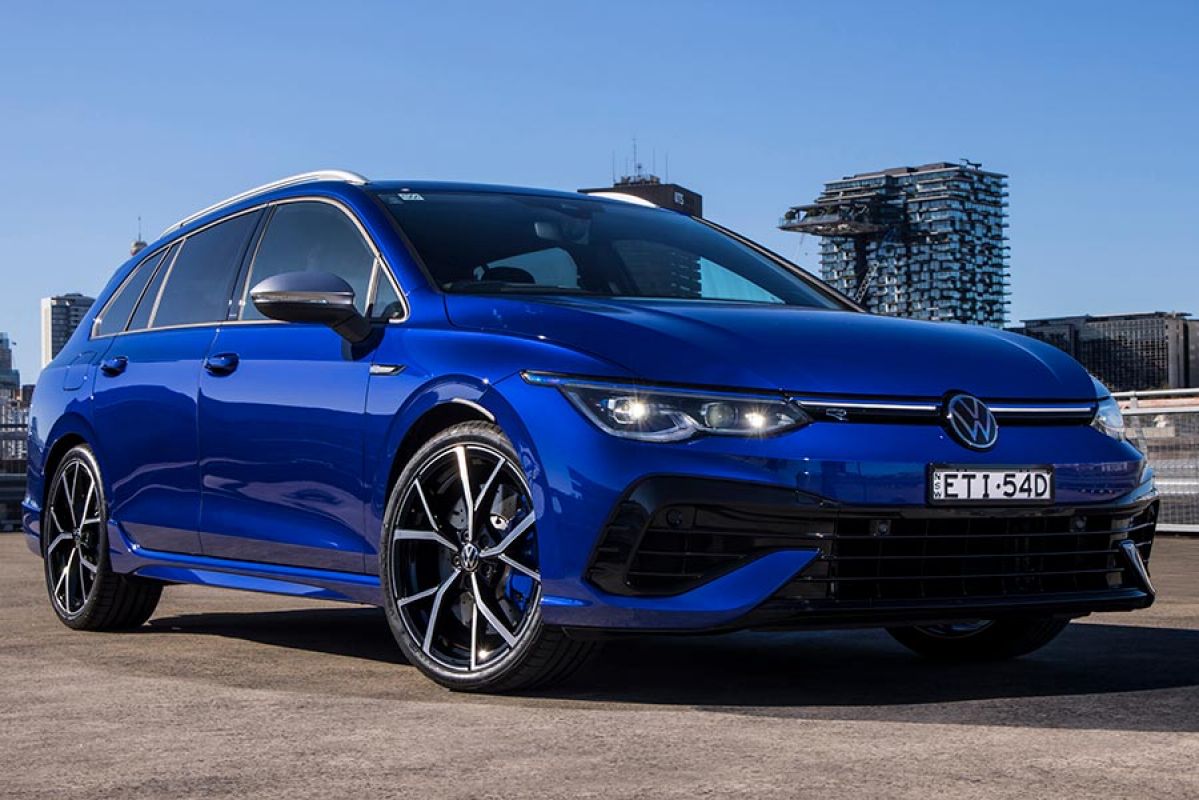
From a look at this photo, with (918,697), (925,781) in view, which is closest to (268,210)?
(918,697)

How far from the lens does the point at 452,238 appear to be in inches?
242

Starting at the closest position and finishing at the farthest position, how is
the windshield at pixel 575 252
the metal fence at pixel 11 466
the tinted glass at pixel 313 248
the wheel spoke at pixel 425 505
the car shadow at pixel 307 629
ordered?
the wheel spoke at pixel 425 505 → the windshield at pixel 575 252 → the tinted glass at pixel 313 248 → the car shadow at pixel 307 629 → the metal fence at pixel 11 466

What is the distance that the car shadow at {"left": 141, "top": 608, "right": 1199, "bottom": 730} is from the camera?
4879 millimetres

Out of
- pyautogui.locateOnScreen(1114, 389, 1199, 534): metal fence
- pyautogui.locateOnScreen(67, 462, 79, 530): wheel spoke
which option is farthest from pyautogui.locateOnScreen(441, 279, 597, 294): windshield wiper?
pyautogui.locateOnScreen(1114, 389, 1199, 534): metal fence

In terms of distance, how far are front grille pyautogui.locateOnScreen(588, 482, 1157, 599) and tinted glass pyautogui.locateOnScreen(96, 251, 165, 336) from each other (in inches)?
153

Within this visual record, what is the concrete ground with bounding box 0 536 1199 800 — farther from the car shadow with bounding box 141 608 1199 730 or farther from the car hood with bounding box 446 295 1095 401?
the car hood with bounding box 446 295 1095 401

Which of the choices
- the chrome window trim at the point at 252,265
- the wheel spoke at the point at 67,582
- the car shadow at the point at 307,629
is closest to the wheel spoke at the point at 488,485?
the chrome window trim at the point at 252,265

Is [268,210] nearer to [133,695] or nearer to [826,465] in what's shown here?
[133,695]

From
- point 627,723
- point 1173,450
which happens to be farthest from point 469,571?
point 1173,450

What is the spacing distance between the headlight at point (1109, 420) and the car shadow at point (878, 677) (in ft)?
2.46

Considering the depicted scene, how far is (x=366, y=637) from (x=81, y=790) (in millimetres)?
3362

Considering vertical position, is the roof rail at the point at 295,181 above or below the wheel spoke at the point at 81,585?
above

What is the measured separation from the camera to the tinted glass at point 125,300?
8.08 m

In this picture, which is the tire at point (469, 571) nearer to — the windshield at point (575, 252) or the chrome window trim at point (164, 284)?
the windshield at point (575, 252)
